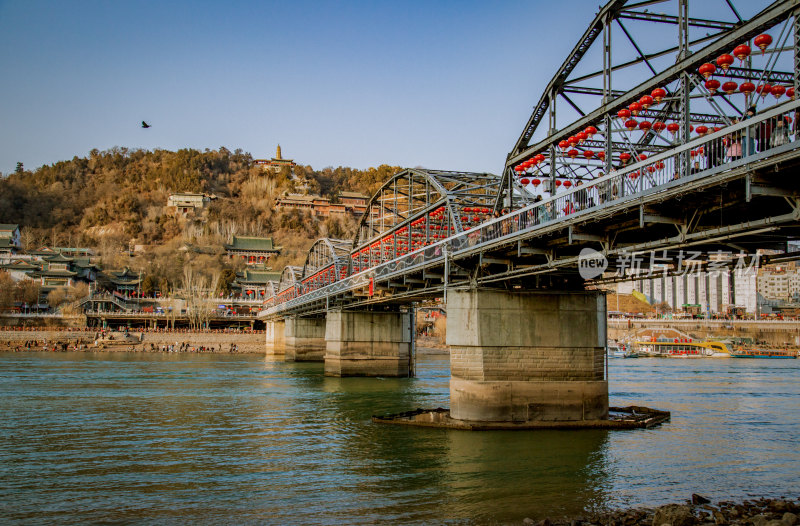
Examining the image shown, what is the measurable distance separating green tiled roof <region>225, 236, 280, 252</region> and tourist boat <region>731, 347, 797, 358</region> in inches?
4031

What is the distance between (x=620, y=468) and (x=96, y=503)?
1398 cm

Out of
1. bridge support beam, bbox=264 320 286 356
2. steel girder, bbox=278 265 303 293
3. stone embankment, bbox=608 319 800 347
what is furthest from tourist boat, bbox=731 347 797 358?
bridge support beam, bbox=264 320 286 356

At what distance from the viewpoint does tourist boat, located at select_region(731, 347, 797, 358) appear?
109 m

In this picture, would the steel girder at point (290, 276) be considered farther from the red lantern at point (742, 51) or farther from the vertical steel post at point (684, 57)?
the red lantern at point (742, 51)

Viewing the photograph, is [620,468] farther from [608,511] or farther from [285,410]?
[285,410]

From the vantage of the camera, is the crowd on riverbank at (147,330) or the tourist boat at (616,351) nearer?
the crowd on riverbank at (147,330)

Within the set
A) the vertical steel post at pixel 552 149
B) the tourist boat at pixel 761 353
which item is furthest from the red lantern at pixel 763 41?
the tourist boat at pixel 761 353

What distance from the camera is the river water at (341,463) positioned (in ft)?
49.4

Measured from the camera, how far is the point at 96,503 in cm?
1534

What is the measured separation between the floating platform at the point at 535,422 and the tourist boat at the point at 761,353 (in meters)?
92.3

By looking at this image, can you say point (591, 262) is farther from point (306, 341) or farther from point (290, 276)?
point (290, 276)

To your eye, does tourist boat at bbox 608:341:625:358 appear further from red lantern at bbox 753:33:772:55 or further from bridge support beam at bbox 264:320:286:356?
red lantern at bbox 753:33:772:55

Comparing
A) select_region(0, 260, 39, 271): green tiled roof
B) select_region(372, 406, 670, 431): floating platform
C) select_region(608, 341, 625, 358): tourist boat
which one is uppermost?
select_region(0, 260, 39, 271): green tiled roof

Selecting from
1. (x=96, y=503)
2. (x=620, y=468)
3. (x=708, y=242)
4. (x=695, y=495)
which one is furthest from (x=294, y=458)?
(x=708, y=242)
